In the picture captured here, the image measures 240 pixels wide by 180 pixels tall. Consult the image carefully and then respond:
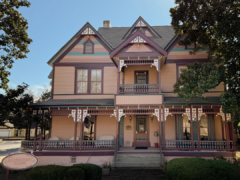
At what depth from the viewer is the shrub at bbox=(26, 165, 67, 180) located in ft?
28.5

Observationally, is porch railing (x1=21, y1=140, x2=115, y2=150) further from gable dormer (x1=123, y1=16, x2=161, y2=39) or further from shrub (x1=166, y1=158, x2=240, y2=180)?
gable dormer (x1=123, y1=16, x2=161, y2=39)

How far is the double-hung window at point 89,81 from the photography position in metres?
17.5

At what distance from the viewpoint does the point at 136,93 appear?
1527 centimetres

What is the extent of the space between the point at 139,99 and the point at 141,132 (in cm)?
349

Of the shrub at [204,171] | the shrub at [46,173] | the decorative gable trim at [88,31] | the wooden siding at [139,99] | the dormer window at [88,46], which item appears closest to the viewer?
the shrub at [46,173]

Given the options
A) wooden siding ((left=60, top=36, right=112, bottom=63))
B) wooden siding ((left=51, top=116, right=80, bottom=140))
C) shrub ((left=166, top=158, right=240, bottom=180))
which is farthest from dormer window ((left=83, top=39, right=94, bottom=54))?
shrub ((left=166, top=158, right=240, bottom=180))

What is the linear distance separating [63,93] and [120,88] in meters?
5.11

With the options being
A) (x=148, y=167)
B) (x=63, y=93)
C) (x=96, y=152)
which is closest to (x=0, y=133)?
(x=63, y=93)

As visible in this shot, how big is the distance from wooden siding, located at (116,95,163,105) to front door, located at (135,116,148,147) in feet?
9.28

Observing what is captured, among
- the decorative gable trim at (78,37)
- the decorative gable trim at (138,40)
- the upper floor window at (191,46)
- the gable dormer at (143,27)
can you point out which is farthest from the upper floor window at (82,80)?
the upper floor window at (191,46)

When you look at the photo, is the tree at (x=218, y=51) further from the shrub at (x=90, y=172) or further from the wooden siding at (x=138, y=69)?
the shrub at (x=90, y=172)

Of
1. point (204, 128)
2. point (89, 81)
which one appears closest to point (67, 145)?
point (89, 81)

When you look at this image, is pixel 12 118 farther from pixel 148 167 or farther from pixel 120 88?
pixel 148 167

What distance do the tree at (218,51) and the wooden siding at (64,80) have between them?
905 centimetres
